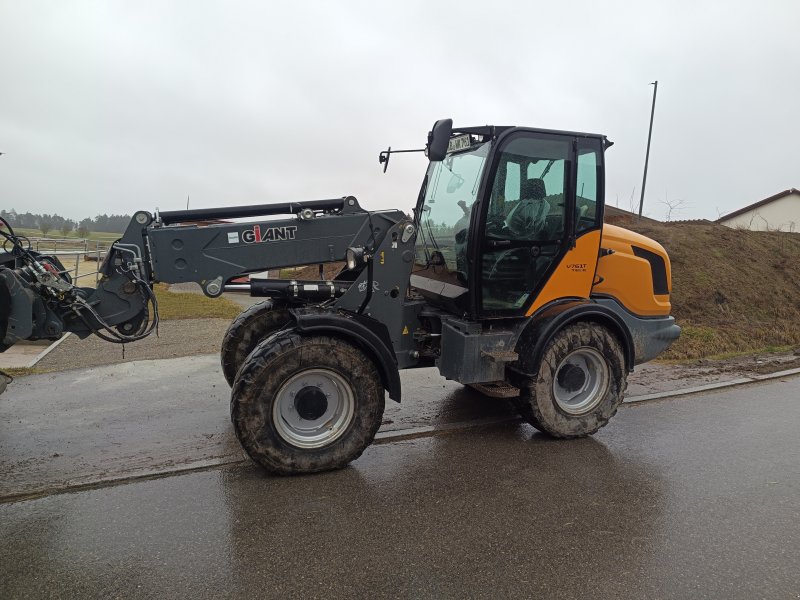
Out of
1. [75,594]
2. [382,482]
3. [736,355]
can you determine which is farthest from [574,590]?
[736,355]

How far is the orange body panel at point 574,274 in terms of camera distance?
195 inches

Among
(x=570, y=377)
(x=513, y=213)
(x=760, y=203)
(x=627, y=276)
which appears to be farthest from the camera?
(x=760, y=203)

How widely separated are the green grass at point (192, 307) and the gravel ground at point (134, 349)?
161 centimetres

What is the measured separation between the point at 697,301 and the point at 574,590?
10243 millimetres

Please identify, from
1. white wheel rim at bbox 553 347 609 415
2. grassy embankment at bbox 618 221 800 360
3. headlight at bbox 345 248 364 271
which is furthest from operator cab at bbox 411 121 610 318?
grassy embankment at bbox 618 221 800 360

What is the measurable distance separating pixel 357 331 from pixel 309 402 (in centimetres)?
64

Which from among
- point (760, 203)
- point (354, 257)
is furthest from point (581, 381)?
point (760, 203)

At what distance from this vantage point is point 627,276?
5.41 metres

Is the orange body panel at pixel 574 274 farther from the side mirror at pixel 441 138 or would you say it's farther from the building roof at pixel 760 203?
the building roof at pixel 760 203

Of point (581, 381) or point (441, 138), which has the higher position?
point (441, 138)

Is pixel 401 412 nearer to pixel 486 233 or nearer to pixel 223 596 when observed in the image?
pixel 486 233

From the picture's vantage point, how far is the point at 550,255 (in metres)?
4.90

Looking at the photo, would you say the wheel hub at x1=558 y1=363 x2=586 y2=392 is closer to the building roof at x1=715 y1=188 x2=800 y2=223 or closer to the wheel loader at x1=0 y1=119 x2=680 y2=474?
the wheel loader at x1=0 y1=119 x2=680 y2=474

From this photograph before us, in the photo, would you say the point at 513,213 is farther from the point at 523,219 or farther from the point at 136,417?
the point at 136,417
